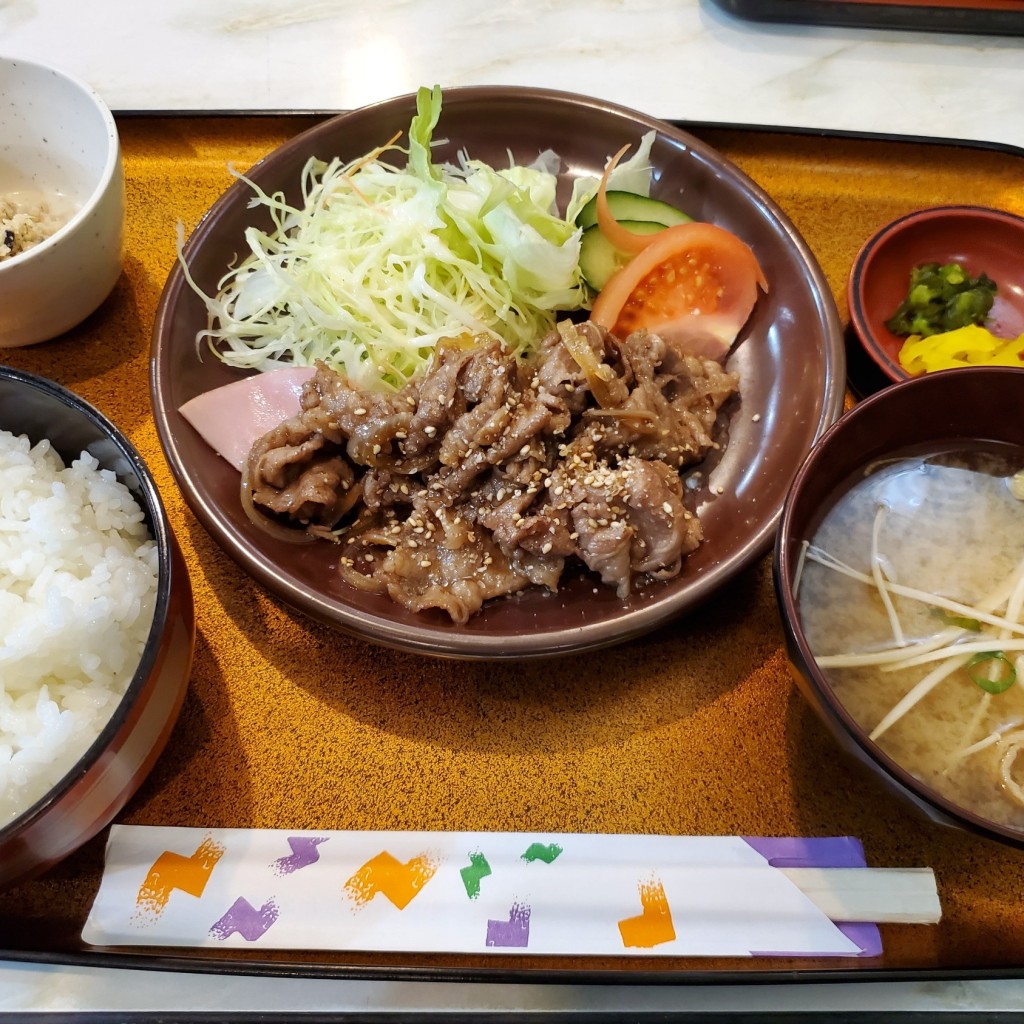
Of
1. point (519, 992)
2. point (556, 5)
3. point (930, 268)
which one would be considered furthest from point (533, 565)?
point (556, 5)

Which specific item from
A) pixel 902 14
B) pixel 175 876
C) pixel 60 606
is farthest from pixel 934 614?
pixel 902 14

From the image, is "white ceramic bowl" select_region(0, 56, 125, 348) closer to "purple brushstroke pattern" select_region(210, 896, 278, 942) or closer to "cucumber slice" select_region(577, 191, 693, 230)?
"cucumber slice" select_region(577, 191, 693, 230)

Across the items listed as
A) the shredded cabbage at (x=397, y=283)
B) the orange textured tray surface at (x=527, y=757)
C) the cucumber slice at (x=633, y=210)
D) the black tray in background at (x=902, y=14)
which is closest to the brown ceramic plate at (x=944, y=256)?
the cucumber slice at (x=633, y=210)

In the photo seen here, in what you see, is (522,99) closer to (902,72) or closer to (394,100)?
(394,100)

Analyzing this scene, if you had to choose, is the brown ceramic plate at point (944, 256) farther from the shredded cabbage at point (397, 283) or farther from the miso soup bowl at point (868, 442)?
the shredded cabbage at point (397, 283)

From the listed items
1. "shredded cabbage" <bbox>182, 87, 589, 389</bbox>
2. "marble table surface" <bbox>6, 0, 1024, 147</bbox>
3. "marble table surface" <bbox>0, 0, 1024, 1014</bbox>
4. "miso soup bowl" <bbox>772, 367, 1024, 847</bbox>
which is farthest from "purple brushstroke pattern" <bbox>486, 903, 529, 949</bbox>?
"marble table surface" <bbox>6, 0, 1024, 147</bbox>

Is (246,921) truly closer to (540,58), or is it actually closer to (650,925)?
(650,925)
